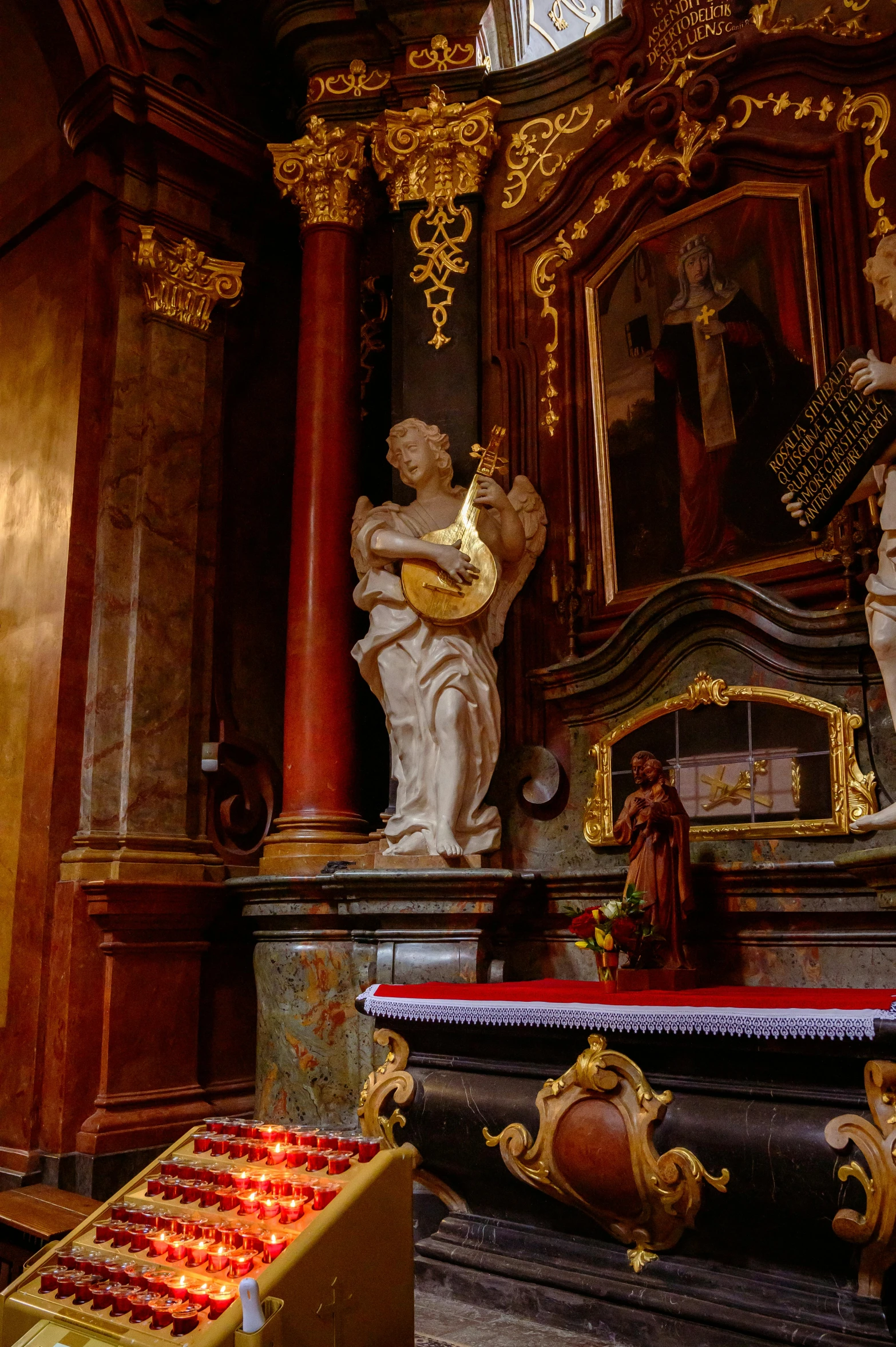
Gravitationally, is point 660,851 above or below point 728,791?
Result: below

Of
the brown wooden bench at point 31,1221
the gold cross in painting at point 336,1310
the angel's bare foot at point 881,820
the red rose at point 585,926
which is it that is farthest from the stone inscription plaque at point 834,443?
the brown wooden bench at point 31,1221

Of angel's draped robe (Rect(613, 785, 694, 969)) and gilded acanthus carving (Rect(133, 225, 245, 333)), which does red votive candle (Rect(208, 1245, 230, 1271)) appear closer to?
angel's draped robe (Rect(613, 785, 694, 969))

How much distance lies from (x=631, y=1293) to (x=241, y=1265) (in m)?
1.56

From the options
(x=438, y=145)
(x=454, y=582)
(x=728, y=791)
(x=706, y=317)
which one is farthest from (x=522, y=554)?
(x=438, y=145)

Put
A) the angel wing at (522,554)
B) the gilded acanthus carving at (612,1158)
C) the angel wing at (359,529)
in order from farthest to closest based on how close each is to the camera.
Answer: the angel wing at (522,554) → the angel wing at (359,529) → the gilded acanthus carving at (612,1158)

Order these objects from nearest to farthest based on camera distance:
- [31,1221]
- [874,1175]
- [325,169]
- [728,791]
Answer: [874,1175] < [31,1221] < [728,791] < [325,169]

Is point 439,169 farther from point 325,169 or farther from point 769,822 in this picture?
point 769,822

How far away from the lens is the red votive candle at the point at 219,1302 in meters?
2.24

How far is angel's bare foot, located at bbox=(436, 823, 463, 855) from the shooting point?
507cm

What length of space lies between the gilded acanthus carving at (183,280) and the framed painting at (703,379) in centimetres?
215

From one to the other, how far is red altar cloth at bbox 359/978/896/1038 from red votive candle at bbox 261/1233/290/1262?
1422mm

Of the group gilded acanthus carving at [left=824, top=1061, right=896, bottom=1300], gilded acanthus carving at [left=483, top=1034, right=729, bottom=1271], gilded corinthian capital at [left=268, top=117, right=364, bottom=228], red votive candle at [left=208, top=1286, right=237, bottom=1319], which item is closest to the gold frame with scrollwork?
gilded acanthus carving at [left=483, top=1034, right=729, bottom=1271]

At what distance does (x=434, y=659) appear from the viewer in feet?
17.4

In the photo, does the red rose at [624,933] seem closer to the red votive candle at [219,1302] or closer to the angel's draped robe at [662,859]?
the angel's draped robe at [662,859]
